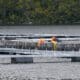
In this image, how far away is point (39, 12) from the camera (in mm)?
40438

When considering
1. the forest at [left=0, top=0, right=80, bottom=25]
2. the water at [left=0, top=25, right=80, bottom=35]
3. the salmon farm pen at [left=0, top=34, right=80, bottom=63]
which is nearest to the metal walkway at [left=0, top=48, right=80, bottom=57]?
the salmon farm pen at [left=0, top=34, right=80, bottom=63]

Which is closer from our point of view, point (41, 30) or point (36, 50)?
point (36, 50)

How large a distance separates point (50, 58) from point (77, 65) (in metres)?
1.30

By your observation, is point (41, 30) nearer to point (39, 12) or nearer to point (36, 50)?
point (39, 12)

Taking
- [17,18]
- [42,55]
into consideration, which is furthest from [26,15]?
[42,55]

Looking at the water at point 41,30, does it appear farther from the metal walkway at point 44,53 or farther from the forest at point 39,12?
the metal walkway at point 44,53

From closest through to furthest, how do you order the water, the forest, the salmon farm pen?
the salmon farm pen < the water < the forest

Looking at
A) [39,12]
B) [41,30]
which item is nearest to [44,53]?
[41,30]

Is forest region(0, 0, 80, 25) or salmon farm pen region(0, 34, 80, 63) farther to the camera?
forest region(0, 0, 80, 25)

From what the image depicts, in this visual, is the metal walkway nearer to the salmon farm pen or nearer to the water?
the salmon farm pen

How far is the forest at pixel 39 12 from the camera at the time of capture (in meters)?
36.8

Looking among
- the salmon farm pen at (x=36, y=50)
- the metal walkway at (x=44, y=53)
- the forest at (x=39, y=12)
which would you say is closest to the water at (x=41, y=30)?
the forest at (x=39, y=12)

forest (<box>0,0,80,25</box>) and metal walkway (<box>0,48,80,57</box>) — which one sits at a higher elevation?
forest (<box>0,0,80,25</box>)

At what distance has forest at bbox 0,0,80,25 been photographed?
36.8 metres
